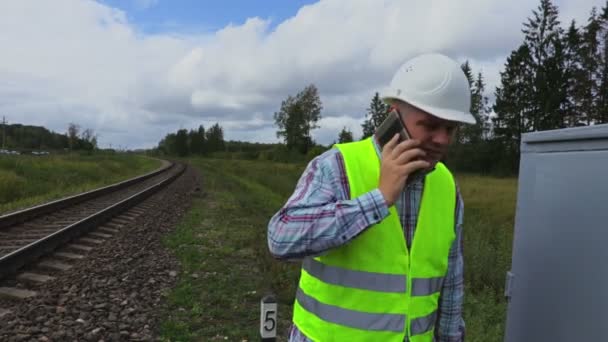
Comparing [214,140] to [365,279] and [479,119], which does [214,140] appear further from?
[365,279]

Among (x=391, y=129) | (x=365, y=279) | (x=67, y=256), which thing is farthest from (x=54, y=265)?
(x=391, y=129)

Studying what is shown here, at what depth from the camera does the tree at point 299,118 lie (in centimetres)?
7169

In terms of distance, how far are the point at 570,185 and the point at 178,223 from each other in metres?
10.6

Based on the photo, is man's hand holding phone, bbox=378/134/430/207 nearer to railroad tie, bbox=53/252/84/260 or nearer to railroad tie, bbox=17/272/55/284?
railroad tie, bbox=17/272/55/284

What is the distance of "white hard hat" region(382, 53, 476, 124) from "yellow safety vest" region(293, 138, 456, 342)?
25 cm

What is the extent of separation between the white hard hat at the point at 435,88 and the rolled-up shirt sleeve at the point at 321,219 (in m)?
0.37

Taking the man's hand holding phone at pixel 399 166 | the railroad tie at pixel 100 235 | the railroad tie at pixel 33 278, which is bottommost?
the railroad tie at pixel 33 278

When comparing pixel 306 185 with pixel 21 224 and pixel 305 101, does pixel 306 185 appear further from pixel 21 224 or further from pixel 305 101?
pixel 305 101

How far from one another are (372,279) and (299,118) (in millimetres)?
70702

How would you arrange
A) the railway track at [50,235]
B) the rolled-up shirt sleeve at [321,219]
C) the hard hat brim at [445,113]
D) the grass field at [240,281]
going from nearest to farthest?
the rolled-up shirt sleeve at [321,219], the hard hat brim at [445,113], the grass field at [240,281], the railway track at [50,235]

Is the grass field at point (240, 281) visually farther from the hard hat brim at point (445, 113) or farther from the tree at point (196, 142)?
the tree at point (196, 142)

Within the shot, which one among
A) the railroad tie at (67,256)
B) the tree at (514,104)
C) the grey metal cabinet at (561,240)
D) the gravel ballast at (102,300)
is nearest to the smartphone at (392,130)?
the grey metal cabinet at (561,240)

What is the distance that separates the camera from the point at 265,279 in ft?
21.9

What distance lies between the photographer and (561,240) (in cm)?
177
